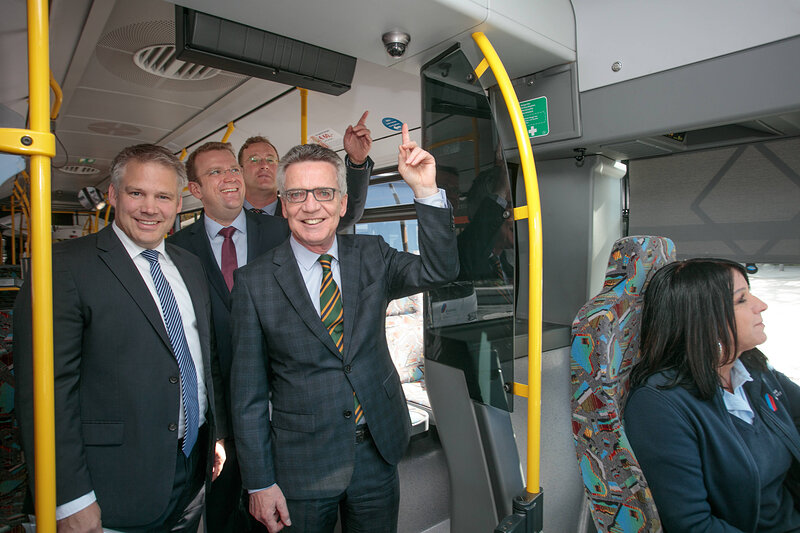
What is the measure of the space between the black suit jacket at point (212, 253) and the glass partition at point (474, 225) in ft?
2.81

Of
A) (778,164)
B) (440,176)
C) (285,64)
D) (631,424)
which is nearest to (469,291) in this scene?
(440,176)

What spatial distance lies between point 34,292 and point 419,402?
→ 316cm

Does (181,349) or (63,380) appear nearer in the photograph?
(63,380)

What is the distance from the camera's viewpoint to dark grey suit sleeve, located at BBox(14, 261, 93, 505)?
1278 mm

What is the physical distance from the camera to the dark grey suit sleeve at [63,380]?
4.19 ft

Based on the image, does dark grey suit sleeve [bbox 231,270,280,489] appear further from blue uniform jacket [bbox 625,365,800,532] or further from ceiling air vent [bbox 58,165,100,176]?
ceiling air vent [bbox 58,165,100,176]

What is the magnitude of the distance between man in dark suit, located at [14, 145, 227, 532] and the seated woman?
1618 mm

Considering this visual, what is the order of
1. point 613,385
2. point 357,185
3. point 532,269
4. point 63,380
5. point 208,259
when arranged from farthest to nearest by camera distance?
point 357,185 < point 208,259 < point 613,385 < point 532,269 < point 63,380

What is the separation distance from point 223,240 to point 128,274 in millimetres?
705

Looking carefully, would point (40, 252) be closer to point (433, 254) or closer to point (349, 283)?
point (349, 283)

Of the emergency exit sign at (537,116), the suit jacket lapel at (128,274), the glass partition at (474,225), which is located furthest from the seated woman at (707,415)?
the suit jacket lapel at (128,274)

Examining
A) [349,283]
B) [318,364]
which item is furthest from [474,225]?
[318,364]

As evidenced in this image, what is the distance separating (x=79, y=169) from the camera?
5.87 m

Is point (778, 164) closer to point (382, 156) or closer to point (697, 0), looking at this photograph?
point (697, 0)
